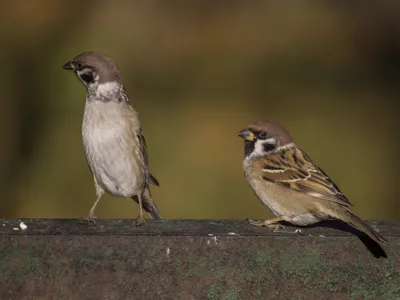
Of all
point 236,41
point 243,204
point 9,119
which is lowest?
point 243,204

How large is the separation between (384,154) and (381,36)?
2.22 feet

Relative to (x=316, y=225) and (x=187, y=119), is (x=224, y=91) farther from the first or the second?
(x=316, y=225)

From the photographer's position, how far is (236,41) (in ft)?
20.1

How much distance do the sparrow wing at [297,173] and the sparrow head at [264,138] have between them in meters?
0.04

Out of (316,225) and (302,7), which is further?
(302,7)

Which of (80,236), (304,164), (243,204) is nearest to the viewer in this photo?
(80,236)

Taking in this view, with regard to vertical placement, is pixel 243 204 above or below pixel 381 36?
below

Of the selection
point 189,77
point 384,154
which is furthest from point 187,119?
point 384,154

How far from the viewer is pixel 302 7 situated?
6156 mm

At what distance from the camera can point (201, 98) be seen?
600 centimetres

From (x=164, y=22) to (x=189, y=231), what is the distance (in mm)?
2213

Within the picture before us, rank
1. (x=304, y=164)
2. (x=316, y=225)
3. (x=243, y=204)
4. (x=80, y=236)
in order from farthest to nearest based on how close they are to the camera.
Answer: (x=243, y=204), (x=304, y=164), (x=316, y=225), (x=80, y=236)

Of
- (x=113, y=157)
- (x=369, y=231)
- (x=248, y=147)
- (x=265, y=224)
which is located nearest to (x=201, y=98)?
(x=248, y=147)

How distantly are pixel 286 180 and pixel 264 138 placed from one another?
0.26m
